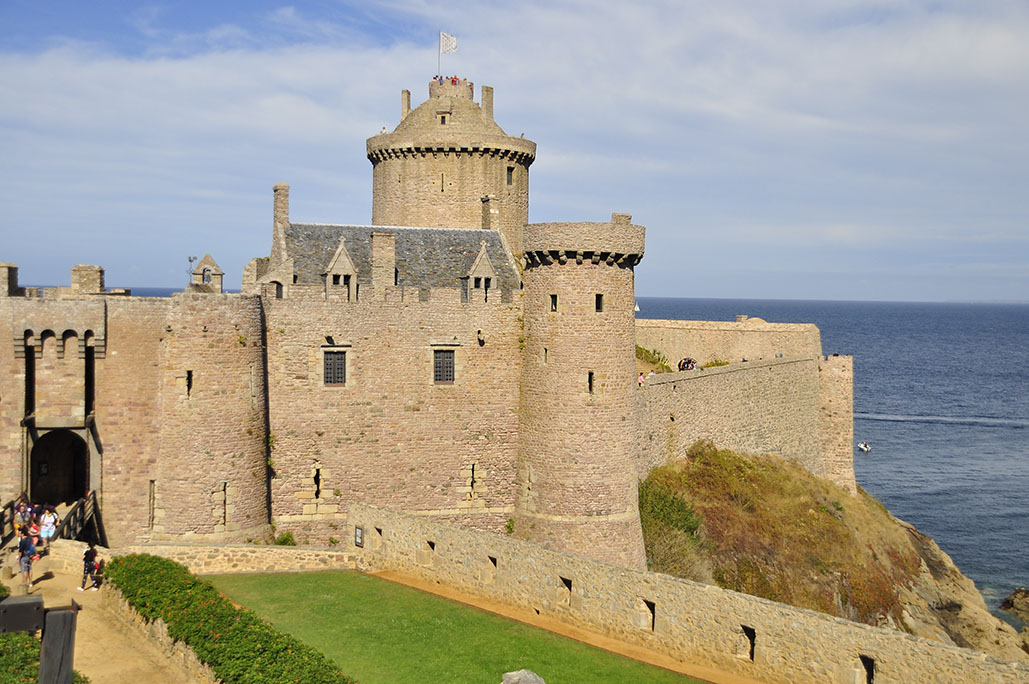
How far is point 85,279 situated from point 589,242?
17.3 m

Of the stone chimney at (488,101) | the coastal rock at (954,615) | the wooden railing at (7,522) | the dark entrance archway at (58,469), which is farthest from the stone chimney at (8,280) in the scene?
the coastal rock at (954,615)

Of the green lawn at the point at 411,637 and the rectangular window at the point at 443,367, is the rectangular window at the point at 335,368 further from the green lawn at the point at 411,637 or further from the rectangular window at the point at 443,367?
the green lawn at the point at 411,637

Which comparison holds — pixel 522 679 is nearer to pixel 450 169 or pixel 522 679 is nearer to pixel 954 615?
pixel 450 169

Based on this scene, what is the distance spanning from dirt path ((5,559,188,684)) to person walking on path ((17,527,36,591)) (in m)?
0.27

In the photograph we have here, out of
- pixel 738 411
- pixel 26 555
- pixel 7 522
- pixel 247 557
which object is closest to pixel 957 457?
pixel 738 411

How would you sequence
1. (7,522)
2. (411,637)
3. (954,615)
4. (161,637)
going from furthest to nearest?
(954,615) < (7,522) < (411,637) < (161,637)

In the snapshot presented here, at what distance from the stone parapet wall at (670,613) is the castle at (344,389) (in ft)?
12.1

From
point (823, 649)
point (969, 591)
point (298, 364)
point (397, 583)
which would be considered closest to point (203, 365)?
point (298, 364)

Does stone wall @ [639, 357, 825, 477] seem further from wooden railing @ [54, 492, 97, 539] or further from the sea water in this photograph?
wooden railing @ [54, 492, 97, 539]

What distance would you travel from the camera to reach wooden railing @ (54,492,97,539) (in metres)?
27.7

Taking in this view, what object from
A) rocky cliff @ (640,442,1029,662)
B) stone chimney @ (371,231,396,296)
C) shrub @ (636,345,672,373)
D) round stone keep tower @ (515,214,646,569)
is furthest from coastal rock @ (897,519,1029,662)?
stone chimney @ (371,231,396,296)

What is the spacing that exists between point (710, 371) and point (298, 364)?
19.1 metres

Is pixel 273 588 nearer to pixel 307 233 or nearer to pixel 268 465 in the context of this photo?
pixel 268 465

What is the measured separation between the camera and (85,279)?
32.9 metres
